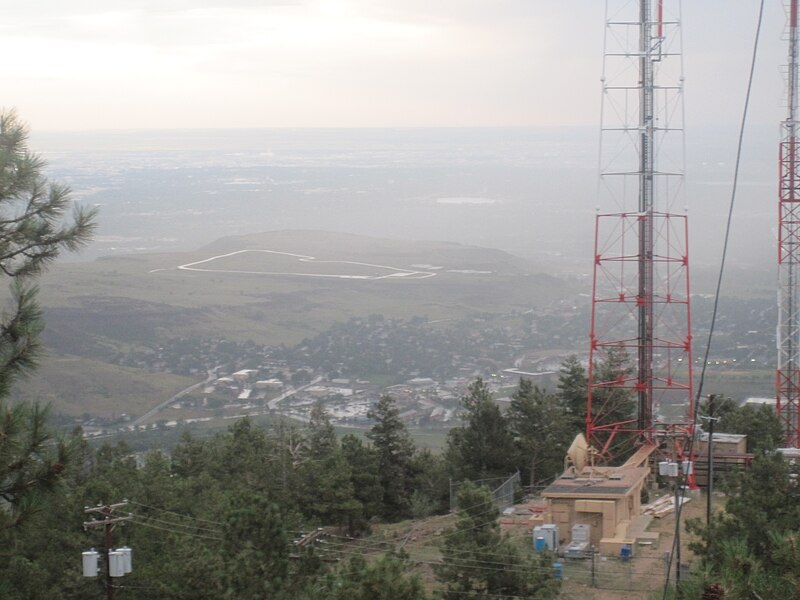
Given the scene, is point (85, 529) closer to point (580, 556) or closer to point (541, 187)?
point (580, 556)

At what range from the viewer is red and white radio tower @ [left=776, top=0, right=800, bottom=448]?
728 inches

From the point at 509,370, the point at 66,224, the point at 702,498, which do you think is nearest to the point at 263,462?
the point at 702,498

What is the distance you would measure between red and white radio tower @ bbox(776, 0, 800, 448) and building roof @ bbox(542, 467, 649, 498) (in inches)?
206

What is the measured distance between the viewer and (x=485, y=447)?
22141 mm

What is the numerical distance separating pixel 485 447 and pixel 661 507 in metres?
7.10

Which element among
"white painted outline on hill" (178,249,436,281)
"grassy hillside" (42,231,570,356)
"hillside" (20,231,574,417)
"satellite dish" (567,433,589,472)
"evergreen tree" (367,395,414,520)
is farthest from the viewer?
"white painted outline on hill" (178,249,436,281)

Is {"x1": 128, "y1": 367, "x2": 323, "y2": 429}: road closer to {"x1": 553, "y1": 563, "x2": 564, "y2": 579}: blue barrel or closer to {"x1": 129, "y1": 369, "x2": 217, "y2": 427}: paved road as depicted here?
{"x1": 129, "y1": 369, "x2": 217, "y2": 427}: paved road

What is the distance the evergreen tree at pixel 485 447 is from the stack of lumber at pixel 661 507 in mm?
6430

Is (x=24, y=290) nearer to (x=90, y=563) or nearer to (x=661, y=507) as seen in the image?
(x=90, y=563)

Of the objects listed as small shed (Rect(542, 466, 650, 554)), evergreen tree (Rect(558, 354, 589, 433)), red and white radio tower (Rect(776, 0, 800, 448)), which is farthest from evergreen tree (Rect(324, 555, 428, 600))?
evergreen tree (Rect(558, 354, 589, 433))

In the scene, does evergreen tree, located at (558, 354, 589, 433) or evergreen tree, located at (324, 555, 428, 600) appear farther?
evergreen tree, located at (558, 354, 589, 433)

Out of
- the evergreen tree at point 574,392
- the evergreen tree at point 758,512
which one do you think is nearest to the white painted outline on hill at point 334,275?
the evergreen tree at point 574,392

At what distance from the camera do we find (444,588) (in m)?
11.6

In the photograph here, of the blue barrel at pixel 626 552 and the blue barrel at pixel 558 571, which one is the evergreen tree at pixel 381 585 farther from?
the blue barrel at pixel 626 552
